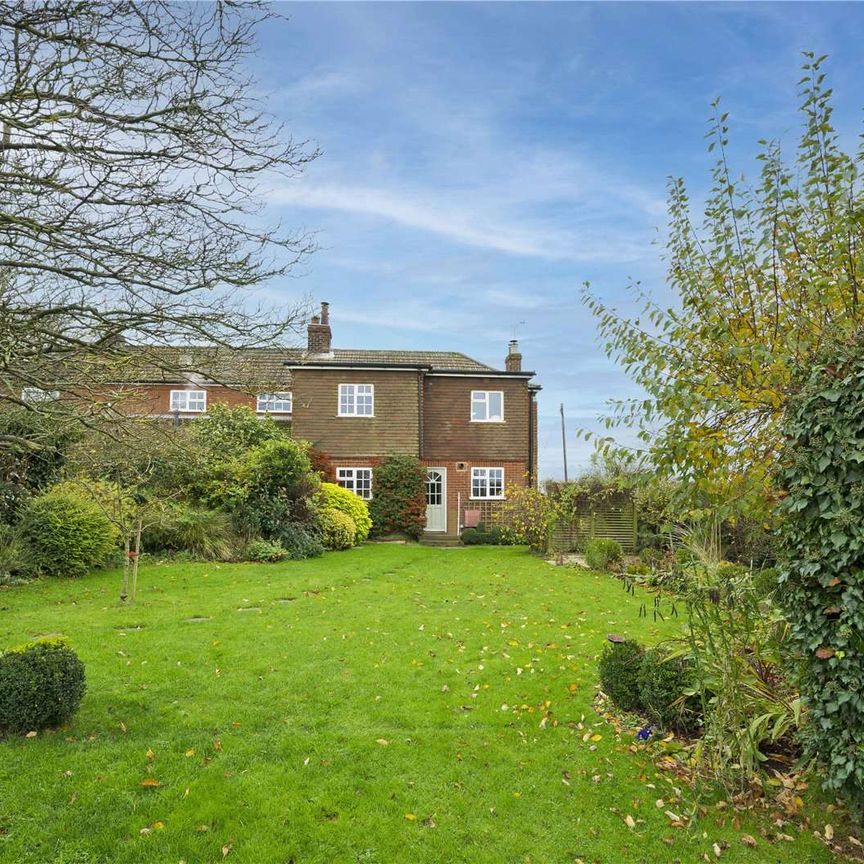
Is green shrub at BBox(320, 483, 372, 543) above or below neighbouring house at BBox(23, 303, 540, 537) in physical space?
below

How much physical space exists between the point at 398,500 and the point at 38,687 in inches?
718

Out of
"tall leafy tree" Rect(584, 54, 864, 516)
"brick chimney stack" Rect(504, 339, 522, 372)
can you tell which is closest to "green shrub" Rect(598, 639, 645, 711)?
"tall leafy tree" Rect(584, 54, 864, 516)

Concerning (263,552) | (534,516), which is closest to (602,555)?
(534,516)

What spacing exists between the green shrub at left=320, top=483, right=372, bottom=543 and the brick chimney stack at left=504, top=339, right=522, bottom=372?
9224mm

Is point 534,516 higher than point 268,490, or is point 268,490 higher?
point 268,490

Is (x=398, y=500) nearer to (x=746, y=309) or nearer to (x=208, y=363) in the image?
(x=208, y=363)

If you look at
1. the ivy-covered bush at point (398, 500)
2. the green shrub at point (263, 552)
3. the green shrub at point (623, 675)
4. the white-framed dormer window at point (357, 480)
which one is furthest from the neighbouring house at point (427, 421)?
the green shrub at point (623, 675)

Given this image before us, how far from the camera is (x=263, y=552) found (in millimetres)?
15938

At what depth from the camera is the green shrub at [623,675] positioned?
5820mm

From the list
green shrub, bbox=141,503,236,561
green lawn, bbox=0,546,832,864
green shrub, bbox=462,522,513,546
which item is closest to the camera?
green lawn, bbox=0,546,832,864

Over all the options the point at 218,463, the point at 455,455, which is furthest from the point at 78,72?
the point at 455,455

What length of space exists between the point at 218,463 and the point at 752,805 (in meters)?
15.5

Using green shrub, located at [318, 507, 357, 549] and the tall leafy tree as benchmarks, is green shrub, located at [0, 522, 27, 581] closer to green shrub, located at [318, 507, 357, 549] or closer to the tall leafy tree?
green shrub, located at [318, 507, 357, 549]

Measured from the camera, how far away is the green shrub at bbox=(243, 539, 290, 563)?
15898 mm
